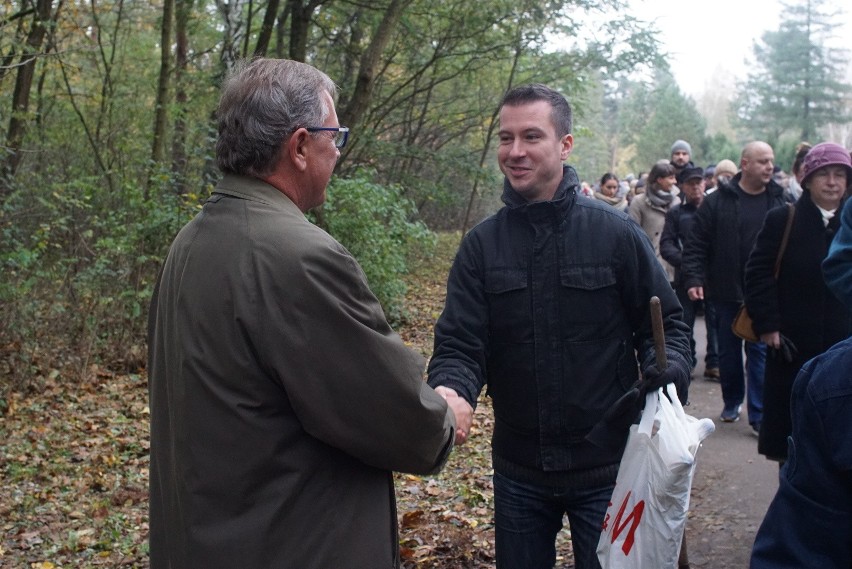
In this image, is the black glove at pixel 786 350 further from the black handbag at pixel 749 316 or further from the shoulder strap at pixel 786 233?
the shoulder strap at pixel 786 233

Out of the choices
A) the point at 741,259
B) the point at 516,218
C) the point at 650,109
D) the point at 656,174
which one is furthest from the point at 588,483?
the point at 650,109

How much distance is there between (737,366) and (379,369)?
6584 millimetres

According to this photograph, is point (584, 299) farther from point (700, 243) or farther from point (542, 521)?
point (700, 243)

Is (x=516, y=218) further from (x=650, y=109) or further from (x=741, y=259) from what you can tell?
(x=650, y=109)

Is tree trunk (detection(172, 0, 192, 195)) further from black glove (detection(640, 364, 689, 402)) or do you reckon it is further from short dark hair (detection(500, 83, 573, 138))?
black glove (detection(640, 364, 689, 402))

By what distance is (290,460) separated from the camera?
2.33 meters

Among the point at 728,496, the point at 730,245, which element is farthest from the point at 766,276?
the point at 730,245

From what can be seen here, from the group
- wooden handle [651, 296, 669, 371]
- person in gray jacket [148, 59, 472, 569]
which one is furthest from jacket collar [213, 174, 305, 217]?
wooden handle [651, 296, 669, 371]

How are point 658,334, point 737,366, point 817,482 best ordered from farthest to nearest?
point 737,366
point 658,334
point 817,482

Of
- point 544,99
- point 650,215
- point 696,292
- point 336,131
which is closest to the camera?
point 336,131

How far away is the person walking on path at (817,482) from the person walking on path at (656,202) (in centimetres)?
843

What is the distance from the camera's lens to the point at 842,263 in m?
3.66

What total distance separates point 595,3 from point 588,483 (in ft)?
50.0

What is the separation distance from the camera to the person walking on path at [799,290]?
18.1ft
